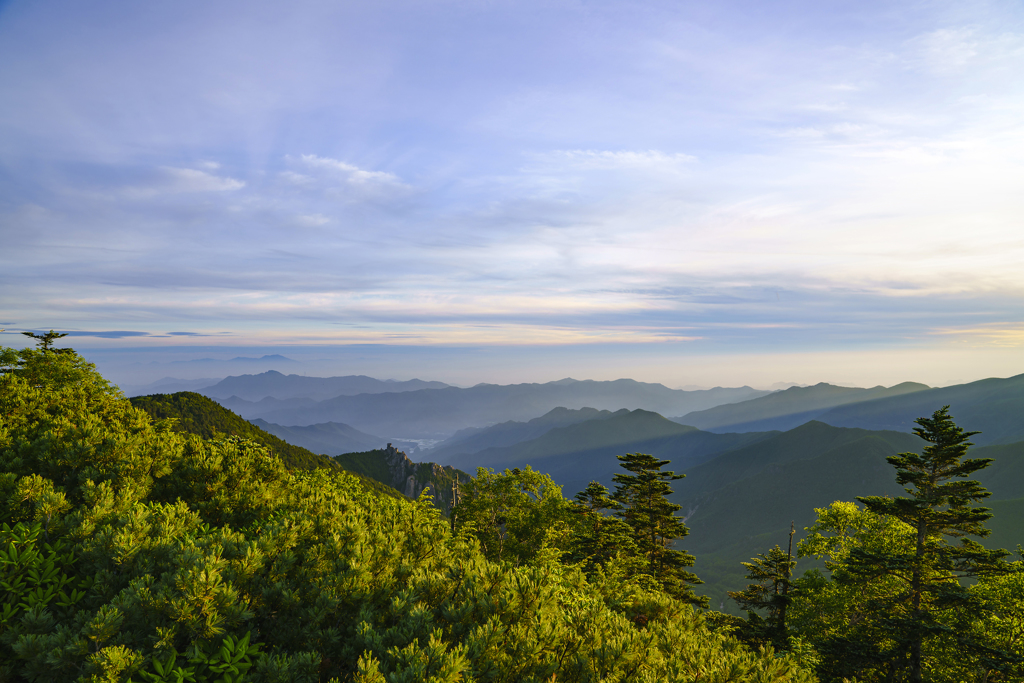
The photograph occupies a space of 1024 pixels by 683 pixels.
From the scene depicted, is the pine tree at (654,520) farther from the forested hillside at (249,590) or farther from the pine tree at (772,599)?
the forested hillside at (249,590)

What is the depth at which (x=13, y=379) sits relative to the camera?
16.2 metres

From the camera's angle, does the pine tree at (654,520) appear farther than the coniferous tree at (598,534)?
Yes

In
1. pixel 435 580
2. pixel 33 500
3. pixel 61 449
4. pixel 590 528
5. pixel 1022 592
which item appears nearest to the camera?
pixel 435 580

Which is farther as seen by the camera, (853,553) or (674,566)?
(674,566)

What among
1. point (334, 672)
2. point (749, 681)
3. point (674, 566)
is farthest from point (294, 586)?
point (674, 566)

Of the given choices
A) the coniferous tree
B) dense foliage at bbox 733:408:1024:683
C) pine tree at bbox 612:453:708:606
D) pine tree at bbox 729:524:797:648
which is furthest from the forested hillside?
pine tree at bbox 729:524:797:648

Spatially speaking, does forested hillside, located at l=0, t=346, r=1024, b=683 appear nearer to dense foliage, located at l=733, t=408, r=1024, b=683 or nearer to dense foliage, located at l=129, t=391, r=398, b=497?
dense foliage, located at l=733, t=408, r=1024, b=683

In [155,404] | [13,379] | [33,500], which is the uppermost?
[13,379]

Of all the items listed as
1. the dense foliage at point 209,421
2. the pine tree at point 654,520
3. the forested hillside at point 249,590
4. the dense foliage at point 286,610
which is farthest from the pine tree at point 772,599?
the dense foliage at point 209,421

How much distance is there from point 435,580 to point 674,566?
41983 mm

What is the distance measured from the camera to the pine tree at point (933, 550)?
79.4ft

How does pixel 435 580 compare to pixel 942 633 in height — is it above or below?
above

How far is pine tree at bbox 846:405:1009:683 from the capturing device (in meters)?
24.2

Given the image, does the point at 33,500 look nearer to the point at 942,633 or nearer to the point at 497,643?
the point at 497,643
